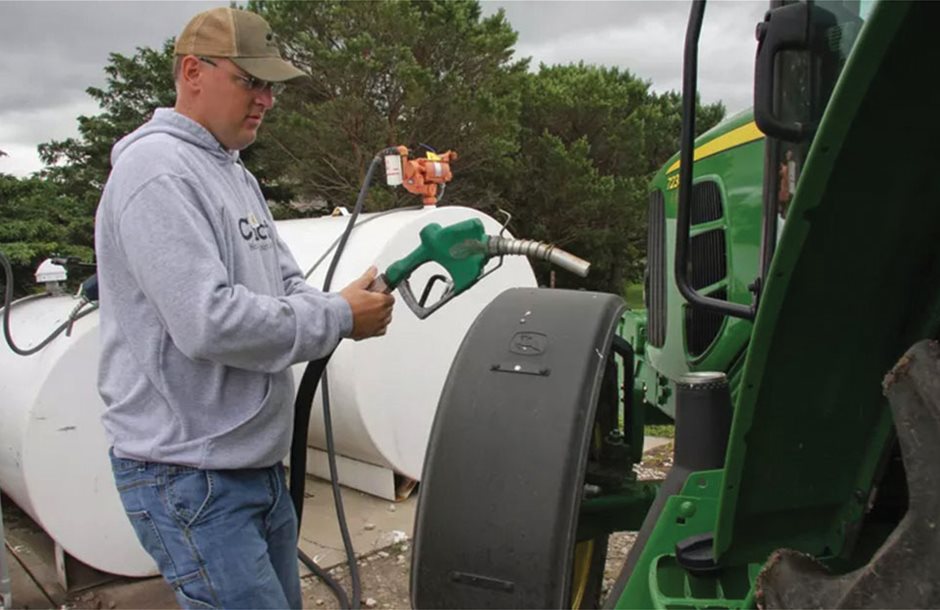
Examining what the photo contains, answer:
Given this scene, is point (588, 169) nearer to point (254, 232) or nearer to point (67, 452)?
point (67, 452)

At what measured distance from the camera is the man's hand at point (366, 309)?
5.95 ft

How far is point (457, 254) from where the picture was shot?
2.06 m

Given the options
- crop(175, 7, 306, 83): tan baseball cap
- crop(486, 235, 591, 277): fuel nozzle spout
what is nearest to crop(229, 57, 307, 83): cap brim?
crop(175, 7, 306, 83): tan baseball cap

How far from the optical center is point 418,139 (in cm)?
1485

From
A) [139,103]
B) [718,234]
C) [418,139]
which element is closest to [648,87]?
[418,139]

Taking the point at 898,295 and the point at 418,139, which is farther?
the point at 418,139

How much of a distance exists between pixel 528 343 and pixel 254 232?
27.2 inches

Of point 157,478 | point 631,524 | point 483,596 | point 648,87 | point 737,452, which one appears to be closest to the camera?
point 737,452

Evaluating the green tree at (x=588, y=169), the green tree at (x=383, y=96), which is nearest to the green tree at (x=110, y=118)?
the green tree at (x=383, y=96)

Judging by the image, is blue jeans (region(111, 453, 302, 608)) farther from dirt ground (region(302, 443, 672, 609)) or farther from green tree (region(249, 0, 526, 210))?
green tree (region(249, 0, 526, 210))

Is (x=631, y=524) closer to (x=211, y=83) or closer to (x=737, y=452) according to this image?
(x=737, y=452)

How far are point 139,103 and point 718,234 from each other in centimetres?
1607

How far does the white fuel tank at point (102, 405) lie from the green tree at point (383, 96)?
896 centimetres

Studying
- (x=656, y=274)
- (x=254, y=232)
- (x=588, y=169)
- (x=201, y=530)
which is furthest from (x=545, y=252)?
(x=588, y=169)
